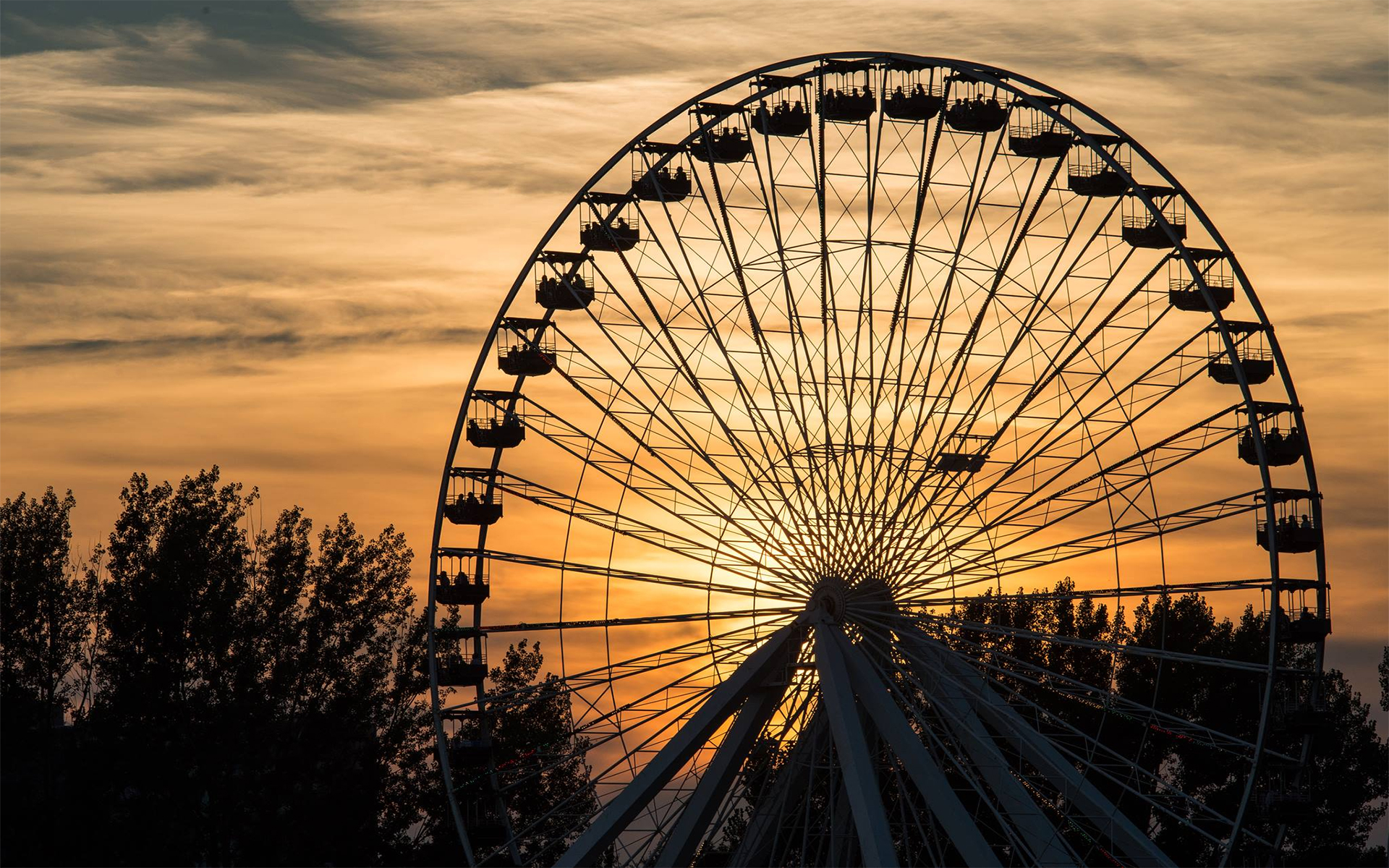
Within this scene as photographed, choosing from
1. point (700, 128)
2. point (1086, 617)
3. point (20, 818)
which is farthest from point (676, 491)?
point (1086, 617)

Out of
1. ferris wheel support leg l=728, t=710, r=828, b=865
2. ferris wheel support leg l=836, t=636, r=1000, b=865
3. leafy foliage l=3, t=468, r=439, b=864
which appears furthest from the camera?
leafy foliage l=3, t=468, r=439, b=864

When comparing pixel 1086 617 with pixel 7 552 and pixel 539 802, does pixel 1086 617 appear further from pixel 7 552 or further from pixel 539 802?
pixel 7 552

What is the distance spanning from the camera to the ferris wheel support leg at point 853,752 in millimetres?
33250

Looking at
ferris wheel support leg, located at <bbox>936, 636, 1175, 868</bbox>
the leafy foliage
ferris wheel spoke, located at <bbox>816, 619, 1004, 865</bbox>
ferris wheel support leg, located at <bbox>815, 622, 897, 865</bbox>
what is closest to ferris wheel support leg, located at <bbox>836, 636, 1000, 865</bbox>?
ferris wheel spoke, located at <bbox>816, 619, 1004, 865</bbox>

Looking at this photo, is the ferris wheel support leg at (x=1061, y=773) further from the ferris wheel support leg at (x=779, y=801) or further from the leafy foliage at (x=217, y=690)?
the leafy foliage at (x=217, y=690)

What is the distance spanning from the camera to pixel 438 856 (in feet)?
196

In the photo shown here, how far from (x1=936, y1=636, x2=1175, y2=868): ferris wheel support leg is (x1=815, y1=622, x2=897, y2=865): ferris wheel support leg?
6.87 feet

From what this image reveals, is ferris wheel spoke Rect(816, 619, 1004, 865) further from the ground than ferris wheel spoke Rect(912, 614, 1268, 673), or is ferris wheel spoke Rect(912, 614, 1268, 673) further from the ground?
ferris wheel spoke Rect(912, 614, 1268, 673)

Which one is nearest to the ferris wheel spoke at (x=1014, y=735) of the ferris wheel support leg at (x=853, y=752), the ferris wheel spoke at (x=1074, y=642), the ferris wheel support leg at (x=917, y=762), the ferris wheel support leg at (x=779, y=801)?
the ferris wheel spoke at (x=1074, y=642)

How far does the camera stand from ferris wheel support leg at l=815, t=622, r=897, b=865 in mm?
33250

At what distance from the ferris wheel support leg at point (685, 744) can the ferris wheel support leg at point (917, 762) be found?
146 centimetres

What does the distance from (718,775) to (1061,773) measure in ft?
20.3

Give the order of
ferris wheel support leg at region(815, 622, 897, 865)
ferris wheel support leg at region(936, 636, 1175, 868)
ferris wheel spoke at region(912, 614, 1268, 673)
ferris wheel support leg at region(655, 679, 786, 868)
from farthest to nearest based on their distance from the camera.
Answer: ferris wheel support leg at region(655, 679, 786, 868)
ferris wheel support leg at region(936, 636, 1175, 868)
ferris wheel spoke at region(912, 614, 1268, 673)
ferris wheel support leg at region(815, 622, 897, 865)

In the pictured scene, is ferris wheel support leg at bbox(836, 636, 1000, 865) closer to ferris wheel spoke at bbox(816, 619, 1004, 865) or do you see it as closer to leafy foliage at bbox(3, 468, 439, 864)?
ferris wheel spoke at bbox(816, 619, 1004, 865)
